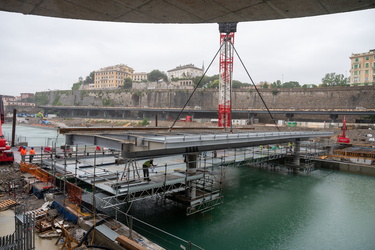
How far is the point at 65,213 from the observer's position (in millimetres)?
10812

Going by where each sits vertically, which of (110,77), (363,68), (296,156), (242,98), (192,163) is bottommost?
(296,156)

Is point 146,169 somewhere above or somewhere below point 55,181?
above

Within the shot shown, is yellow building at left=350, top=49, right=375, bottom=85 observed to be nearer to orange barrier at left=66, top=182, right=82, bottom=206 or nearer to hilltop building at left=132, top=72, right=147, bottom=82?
orange barrier at left=66, top=182, right=82, bottom=206

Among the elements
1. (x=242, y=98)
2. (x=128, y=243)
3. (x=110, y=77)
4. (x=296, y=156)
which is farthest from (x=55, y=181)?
(x=110, y=77)

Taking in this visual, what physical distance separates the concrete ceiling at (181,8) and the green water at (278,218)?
9.54 m

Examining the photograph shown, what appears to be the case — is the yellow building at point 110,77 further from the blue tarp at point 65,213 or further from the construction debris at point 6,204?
the blue tarp at point 65,213

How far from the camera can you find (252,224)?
13.5 metres

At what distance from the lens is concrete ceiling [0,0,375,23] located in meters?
4.19

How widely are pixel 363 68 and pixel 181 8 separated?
94462mm

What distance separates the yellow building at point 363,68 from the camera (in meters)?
76.8

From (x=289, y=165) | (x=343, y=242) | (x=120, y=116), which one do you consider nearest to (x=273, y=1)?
(x=343, y=242)

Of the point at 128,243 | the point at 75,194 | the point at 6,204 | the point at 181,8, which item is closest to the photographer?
the point at 181,8

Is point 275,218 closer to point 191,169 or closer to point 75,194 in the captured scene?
point 191,169

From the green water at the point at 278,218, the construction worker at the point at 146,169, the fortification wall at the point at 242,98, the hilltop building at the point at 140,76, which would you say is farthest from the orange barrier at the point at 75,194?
the hilltop building at the point at 140,76
